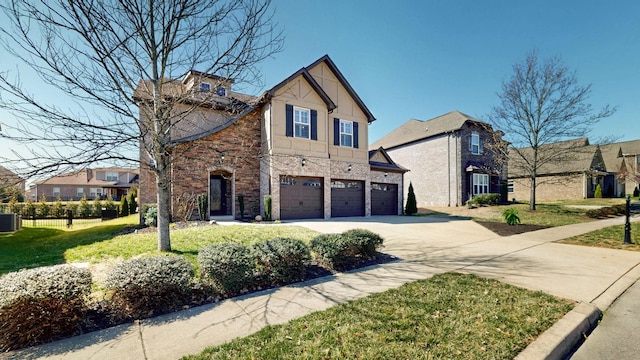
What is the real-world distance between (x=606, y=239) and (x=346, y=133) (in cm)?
1319

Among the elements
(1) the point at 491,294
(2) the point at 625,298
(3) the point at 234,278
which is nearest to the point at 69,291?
(3) the point at 234,278

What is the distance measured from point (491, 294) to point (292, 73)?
14.3 m

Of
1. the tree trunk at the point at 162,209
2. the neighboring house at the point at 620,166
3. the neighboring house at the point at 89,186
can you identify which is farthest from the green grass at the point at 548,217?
the neighboring house at the point at 89,186

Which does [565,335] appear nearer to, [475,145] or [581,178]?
[475,145]

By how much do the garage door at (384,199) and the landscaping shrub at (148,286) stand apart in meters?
16.3

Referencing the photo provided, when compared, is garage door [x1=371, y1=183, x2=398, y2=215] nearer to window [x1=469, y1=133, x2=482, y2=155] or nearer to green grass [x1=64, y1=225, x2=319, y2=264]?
window [x1=469, y1=133, x2=482, y2=155]

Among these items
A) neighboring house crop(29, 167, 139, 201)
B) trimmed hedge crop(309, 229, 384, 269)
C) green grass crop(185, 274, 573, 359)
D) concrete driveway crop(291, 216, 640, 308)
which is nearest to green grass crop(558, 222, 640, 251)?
concrete driveway crop(291, 216, 640, 308)

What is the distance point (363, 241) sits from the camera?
662 cm

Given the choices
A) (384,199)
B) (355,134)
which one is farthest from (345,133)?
(384,199)

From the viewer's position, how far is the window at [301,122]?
1600 cm

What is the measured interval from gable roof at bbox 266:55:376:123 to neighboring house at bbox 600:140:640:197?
112ft

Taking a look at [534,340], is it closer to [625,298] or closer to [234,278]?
[625,298]

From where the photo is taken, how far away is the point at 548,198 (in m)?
32.2

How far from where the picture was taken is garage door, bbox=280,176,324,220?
1567 centimetres
